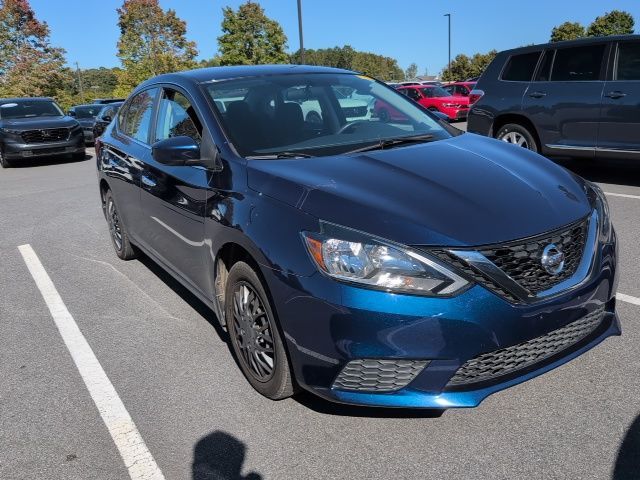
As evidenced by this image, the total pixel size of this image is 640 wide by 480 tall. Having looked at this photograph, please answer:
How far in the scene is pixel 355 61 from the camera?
379 ft

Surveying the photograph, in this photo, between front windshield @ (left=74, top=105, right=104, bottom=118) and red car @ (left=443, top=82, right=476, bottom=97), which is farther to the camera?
red car @ (left=443, top=82, right=476, bottom=97)

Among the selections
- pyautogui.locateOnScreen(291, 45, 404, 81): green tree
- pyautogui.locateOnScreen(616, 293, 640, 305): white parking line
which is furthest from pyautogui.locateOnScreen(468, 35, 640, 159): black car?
pyautogui.locateOnScreen(291, 45, 404, 81): green tree

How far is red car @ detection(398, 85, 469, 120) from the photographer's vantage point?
2064 centimetres

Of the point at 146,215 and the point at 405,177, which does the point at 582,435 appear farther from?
the point at 146,215

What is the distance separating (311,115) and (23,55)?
150ft

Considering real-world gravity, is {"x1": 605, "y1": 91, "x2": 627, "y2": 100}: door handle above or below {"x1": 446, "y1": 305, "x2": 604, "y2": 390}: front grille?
above

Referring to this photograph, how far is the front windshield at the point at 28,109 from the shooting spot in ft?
49.9

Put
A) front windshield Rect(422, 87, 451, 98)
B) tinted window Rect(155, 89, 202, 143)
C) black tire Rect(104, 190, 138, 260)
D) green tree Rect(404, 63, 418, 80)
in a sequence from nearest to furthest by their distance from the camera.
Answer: tinted window Rect(155, 89, 202, 143)
black tire Rect(104, 190, 138, 260)
front windshield Rect(422, 87, 451, 98)
green tree Rect(404, 63, 418, 80)

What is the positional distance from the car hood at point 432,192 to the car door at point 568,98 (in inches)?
186

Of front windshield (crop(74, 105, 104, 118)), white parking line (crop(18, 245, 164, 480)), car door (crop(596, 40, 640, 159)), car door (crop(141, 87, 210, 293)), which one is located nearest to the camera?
white parking line (crop(18, 245, 164, 480))

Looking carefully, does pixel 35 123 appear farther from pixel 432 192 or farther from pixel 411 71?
pixel 411 71

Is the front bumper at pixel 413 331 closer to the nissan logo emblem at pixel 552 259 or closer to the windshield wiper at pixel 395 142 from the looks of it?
the nissan logo emblem at pixel 552 259

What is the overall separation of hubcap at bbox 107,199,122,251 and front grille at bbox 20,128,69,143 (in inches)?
396

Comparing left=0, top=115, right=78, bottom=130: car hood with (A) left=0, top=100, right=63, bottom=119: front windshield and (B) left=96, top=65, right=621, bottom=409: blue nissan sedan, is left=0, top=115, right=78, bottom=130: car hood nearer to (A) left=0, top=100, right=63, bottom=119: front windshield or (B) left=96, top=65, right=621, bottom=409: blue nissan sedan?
(A) left=0, top=100, right=63, bottom=119: front windshield
